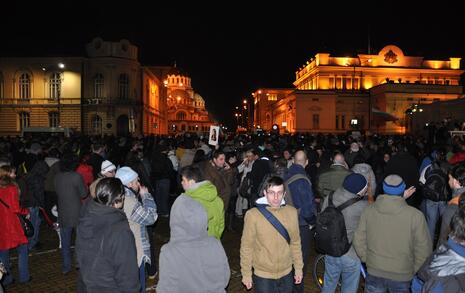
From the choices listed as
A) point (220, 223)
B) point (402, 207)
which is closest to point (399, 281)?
point (402, 207)

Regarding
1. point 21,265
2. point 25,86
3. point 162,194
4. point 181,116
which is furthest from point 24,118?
point 181,116

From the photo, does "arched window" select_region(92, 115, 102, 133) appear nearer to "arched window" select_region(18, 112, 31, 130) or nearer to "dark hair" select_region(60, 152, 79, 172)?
"arched window" select_region(18, 112, 31, 130)

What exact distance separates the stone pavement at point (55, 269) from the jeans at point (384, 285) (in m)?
2.43

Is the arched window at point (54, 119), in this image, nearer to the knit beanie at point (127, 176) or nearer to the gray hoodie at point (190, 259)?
the knit beanie at point (127, 176)

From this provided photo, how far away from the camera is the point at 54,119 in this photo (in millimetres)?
58406

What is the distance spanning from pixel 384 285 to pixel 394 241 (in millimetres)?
535

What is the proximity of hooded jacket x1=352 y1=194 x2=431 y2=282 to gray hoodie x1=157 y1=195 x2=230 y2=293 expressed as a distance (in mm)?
1874

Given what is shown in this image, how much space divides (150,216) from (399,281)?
2912mm

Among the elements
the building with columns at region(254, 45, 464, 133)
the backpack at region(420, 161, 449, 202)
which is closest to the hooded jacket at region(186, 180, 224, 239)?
the backpack at region(420, 161, 449, 202)

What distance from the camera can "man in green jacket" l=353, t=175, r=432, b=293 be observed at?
448 centimetres

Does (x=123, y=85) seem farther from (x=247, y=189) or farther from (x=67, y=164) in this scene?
(x=67, y=164)

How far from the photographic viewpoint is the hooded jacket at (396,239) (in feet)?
14.7

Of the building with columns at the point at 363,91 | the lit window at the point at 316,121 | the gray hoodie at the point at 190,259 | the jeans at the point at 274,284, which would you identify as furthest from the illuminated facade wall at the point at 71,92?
the gray hoodie at the point at 190,259

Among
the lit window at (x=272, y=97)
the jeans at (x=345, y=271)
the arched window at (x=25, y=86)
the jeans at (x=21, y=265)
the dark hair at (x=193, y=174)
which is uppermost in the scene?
the lit window at (x=272, y=97)
